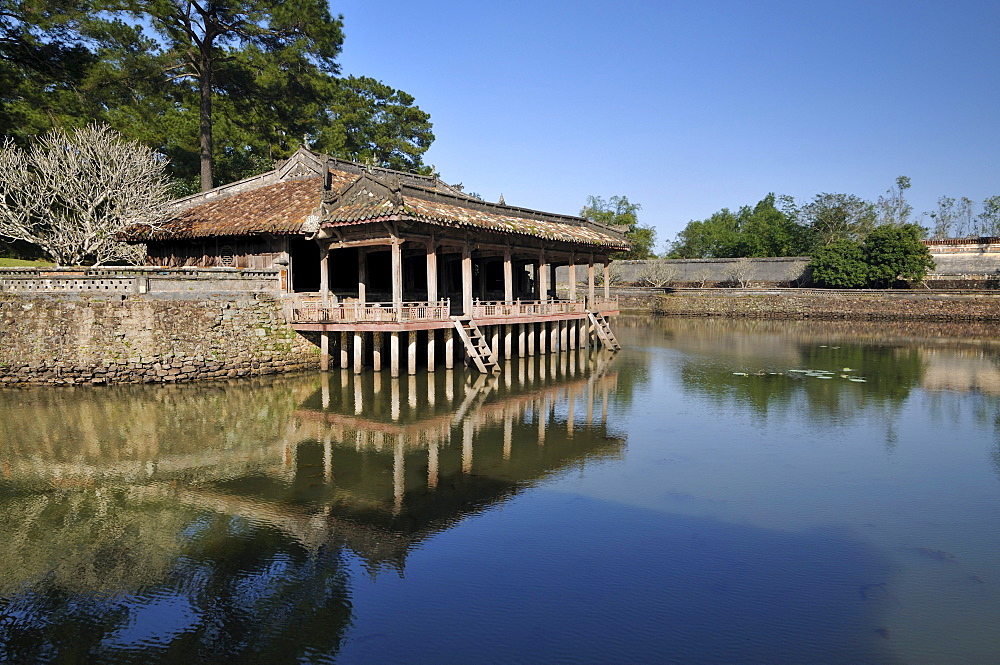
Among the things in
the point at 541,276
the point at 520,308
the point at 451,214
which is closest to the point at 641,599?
the point at 451,214

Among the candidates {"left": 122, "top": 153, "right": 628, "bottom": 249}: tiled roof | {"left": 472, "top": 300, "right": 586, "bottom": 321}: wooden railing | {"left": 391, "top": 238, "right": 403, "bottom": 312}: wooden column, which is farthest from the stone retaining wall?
{"left": 391, "top": 238, "right": 403, "bottom": 312}: wooden column

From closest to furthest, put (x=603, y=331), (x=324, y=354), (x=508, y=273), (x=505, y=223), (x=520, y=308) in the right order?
(x=324, y=354)
(x=505, y=223)
(x=508, y=273)
(x=520, y=308)
(x=603, y=331)

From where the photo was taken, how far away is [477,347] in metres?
22.3

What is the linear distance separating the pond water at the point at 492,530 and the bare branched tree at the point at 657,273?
4332 centimetres

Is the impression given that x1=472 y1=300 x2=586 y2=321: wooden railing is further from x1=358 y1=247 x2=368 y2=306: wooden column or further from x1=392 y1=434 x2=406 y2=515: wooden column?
x1=392 y1=434 x2=406 y2=515: wooden column

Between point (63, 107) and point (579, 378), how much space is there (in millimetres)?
26255

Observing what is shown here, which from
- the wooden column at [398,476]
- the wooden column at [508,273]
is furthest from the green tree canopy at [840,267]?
the wooden column at [398,476]

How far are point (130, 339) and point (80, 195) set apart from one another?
8.79 meters

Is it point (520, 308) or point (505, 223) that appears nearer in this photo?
point (505, 223)

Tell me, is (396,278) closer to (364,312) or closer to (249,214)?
(364,312)

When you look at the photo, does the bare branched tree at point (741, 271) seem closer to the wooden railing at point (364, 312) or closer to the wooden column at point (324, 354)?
the wooden railing at point (364, 312)

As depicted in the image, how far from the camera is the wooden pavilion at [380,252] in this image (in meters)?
20.6

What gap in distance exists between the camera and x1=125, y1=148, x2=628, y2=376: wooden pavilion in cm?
2062

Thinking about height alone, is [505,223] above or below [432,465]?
above
